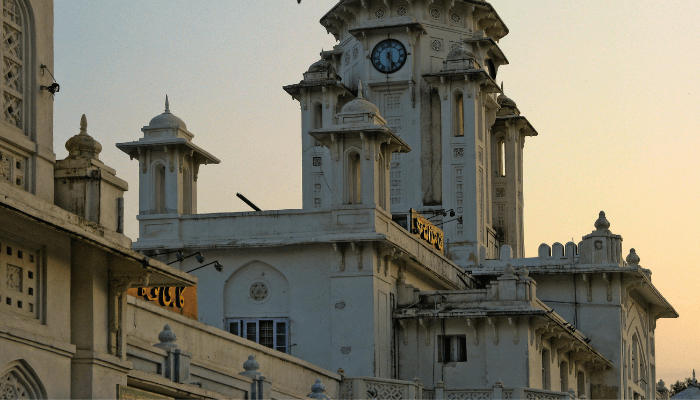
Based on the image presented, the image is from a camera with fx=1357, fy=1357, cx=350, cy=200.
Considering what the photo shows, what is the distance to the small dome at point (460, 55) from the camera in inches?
2244

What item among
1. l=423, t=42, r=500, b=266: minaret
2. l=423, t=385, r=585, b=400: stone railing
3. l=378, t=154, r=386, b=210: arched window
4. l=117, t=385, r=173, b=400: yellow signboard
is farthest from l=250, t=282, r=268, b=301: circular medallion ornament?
l=117, t=385, r=173, b=400: yellow signboard

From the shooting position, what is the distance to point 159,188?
4544 cm

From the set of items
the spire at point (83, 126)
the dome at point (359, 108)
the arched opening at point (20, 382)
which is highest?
the dome at point (359, 108)

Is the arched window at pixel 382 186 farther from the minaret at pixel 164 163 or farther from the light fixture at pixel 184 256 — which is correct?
the minaret at pixel 164 163

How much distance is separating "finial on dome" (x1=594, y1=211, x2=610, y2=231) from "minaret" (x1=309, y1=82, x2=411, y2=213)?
1324 centimetres

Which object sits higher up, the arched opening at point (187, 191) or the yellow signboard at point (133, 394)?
the arched opening at point (187, 191)

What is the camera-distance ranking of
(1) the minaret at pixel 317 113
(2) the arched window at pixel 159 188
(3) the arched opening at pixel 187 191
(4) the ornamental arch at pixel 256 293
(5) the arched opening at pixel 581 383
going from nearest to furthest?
1. (4) the ornamental arch at pixel 256 293
2. (2) the arched window at pixel 159 188
3. (3) the arched opening at pixel 187 191
4. (5) the arched opening at pixel 581 383
5. (1) the minaret at pixel 317 113

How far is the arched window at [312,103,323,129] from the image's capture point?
58.9m

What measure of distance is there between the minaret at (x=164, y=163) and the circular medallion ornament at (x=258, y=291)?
3.78m

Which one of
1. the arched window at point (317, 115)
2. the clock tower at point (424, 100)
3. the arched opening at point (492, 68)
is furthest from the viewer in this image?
the arched opening at point (492, 68)

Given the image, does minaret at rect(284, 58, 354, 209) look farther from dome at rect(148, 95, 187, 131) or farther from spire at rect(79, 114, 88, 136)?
spire at rect(79, 114, 88, 136)

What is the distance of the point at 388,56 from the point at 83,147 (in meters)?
38.3

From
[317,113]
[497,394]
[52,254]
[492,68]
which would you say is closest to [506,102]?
[492,68]

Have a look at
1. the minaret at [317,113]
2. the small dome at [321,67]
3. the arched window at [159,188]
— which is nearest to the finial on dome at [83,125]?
the arched window at [159,188]
